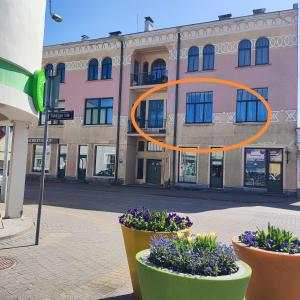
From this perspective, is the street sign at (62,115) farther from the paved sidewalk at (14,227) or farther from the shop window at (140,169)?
the shop window at (140,169)

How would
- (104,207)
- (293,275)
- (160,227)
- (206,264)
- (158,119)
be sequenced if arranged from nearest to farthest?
(206,264) < (293,275) < (160,227) < (104,207) < (158,119)

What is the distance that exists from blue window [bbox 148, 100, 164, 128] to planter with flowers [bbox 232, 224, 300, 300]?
2426cm

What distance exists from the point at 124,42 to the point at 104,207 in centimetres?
1843

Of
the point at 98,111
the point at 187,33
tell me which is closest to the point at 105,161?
the point at 98,111

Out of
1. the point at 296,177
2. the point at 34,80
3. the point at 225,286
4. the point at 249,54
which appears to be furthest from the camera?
the point at 249,54

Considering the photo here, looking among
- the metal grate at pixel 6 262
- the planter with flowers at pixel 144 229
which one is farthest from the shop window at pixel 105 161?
the planter with flowers at pixel 144 229

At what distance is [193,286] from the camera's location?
320 cm

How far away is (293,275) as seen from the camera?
13.0ft

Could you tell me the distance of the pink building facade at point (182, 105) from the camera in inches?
931

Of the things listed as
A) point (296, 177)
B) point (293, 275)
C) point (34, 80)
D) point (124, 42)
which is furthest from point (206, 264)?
point (124, 42)

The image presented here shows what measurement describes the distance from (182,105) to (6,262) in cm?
2155

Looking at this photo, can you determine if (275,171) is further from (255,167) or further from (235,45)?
(235,45)

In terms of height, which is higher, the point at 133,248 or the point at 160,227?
the point at 160,227

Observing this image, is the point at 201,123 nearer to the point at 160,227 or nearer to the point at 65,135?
the point at 65,135
